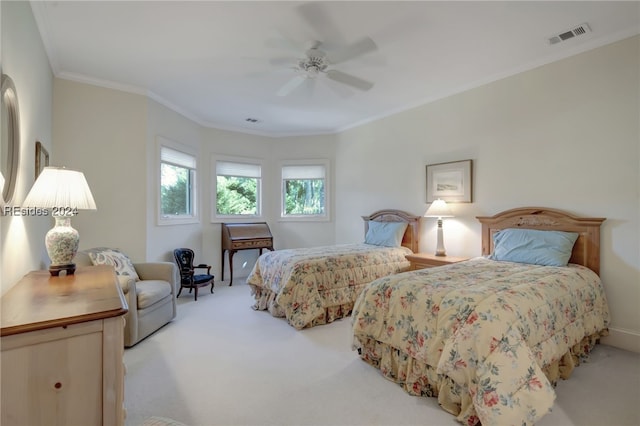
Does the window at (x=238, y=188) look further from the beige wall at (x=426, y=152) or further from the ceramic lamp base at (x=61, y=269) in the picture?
the ceramic lamp base at (x=61, y=269)

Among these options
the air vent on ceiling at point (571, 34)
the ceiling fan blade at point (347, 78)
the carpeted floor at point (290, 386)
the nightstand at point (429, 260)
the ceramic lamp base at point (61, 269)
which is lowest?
the carpeted floor at point (290, 386)

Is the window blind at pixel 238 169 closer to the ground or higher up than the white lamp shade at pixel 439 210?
higher up

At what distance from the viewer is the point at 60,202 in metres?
1.87

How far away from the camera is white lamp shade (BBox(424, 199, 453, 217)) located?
4.02m

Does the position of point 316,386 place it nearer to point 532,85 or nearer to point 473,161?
point 473,161

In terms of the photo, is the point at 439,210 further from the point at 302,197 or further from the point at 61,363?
the point at 61,363

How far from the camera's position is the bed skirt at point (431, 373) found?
6.26ft

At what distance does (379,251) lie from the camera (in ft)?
13.7

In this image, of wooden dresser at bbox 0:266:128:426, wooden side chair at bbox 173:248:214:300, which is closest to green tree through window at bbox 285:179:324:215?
wooden side chair at bbox 173:248:214:300

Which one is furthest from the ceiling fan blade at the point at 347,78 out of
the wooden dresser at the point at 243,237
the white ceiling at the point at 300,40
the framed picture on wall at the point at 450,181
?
the wooden dresser at the point at 243,237

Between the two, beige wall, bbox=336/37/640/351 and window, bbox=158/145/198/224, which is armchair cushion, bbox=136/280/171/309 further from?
beige wall, bbox=336/37/640/351

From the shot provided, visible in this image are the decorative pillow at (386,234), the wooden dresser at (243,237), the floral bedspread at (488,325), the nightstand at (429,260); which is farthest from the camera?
the wooden dresser at (243,237)

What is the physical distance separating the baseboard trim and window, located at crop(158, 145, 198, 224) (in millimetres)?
5325

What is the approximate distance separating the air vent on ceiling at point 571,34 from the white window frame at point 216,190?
472 cm
